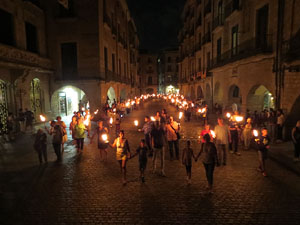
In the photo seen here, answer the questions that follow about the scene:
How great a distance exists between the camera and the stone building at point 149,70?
235ft

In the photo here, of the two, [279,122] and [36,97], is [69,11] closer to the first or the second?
[36,97]

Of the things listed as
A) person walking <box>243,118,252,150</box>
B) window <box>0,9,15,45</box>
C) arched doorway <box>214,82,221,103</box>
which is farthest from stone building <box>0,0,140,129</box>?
person walking <box>243,118,252,150</box>

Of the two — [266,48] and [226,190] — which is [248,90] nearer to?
[266,48]

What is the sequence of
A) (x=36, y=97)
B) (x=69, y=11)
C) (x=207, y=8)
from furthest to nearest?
1. (x=207, y=8)
2. (x=69, y=11)
3. (x=36, y=97)

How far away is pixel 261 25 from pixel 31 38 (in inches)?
678

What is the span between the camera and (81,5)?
19547 millimetres

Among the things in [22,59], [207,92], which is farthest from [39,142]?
[207,92]

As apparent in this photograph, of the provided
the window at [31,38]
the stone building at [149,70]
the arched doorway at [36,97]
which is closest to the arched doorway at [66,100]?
the arched doorway at [36,97]

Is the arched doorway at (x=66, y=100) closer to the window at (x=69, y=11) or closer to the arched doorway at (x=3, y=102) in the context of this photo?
the arched doorway at (x=3, y=102)

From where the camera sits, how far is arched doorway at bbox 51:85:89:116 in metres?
21.2

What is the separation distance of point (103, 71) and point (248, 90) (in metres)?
12.5

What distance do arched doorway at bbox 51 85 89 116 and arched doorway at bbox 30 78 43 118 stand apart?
1483 millimetres

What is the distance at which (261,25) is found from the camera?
14.8m

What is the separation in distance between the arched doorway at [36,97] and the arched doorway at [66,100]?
4.87ft
